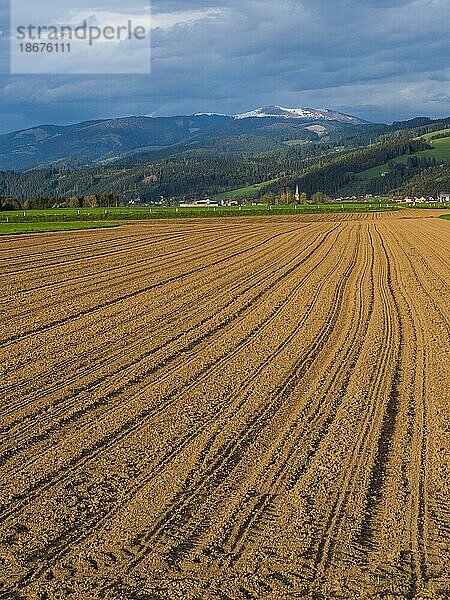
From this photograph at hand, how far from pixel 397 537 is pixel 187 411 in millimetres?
4291

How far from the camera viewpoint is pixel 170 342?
15461mm

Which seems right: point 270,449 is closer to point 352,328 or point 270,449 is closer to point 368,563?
point 368,563

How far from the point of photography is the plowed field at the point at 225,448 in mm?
6477

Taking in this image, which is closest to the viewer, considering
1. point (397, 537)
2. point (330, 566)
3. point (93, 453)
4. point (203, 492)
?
point (330, 566)

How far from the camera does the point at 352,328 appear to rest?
54.8 ft

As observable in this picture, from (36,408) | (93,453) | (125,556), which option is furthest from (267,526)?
(36,408)

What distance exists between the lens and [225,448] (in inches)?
368

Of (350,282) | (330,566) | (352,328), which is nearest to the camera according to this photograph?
(330,566)

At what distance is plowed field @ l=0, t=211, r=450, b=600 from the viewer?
648 cm

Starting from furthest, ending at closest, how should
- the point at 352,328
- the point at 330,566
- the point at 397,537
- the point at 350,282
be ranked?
the point at 350,282 → the point at 352,328 → the point at 397,537 → the point at 330,566

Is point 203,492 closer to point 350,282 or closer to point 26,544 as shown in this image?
point 26,544

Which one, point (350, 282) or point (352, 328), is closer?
point (352, 328)

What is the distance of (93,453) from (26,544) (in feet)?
7.61

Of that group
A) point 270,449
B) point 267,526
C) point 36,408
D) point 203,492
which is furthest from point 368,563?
point 36,408
